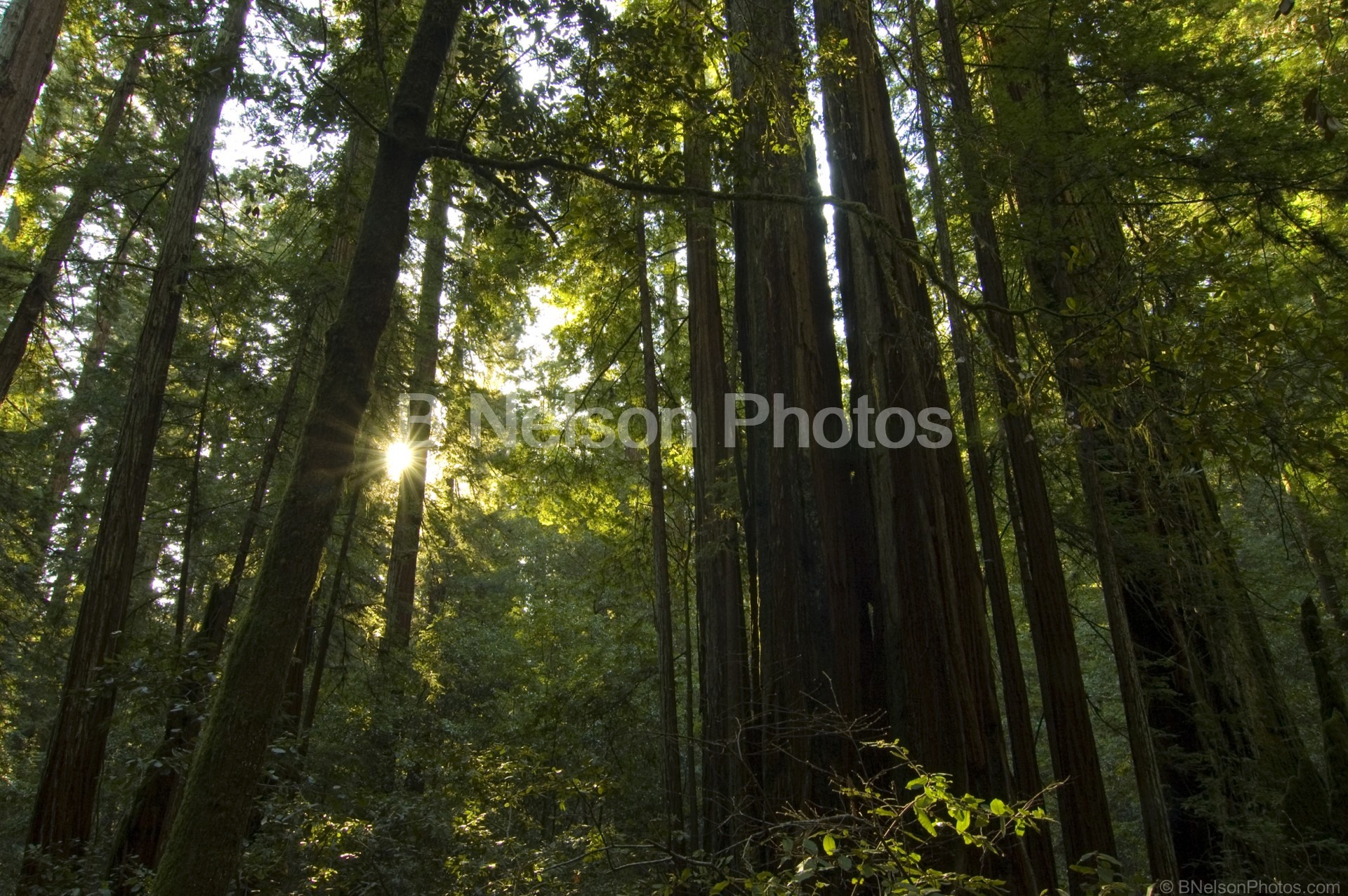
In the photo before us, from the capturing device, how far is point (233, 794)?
3197mm

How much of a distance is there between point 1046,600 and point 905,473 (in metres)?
1.66

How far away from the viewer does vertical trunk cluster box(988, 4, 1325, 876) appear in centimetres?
629

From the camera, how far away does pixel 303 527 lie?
11.6 feet

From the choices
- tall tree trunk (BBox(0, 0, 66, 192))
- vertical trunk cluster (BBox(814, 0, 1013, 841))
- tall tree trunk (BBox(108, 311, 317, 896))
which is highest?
tall tree trunk (BBox(0, 0, 66, 192))

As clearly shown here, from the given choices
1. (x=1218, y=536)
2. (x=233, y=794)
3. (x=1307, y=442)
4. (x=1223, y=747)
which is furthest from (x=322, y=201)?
(x=1223, y=747)

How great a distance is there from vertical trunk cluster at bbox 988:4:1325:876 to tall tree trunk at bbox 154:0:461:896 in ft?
15.6

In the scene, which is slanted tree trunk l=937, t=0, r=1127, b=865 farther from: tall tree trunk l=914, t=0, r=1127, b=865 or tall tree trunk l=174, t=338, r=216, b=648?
tall tree trunk l=174, t=338, r=216, b=648

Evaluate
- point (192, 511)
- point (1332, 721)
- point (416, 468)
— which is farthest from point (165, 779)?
point (1332, 721)

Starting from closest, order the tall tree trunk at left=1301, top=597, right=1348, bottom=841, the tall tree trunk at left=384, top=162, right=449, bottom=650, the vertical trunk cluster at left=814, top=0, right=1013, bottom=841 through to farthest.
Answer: the vertical trunk cluster at left=814, top=0, right=1013, bottom=841
the tall tree trunk at left=1301, top=597, right=1348, bottom=841
the tall tree trunk at left=384, top=162, right=449, bottom=650

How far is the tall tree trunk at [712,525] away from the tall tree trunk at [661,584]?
0.35 meters

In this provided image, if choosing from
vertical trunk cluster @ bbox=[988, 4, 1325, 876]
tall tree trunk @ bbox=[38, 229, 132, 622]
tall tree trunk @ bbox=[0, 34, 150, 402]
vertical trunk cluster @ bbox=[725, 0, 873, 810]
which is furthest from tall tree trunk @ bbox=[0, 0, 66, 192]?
vertical trunk cluster @ bbox=[988, 4, 1325, 876]

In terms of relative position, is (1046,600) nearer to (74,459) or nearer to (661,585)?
(661,585)

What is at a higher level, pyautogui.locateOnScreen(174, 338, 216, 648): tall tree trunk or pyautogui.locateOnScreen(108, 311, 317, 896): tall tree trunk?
pyautogui.locateOnScreen(174, 338, 216, 648): tall tree trunk

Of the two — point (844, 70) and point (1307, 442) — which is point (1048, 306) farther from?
point (1307, 442)
